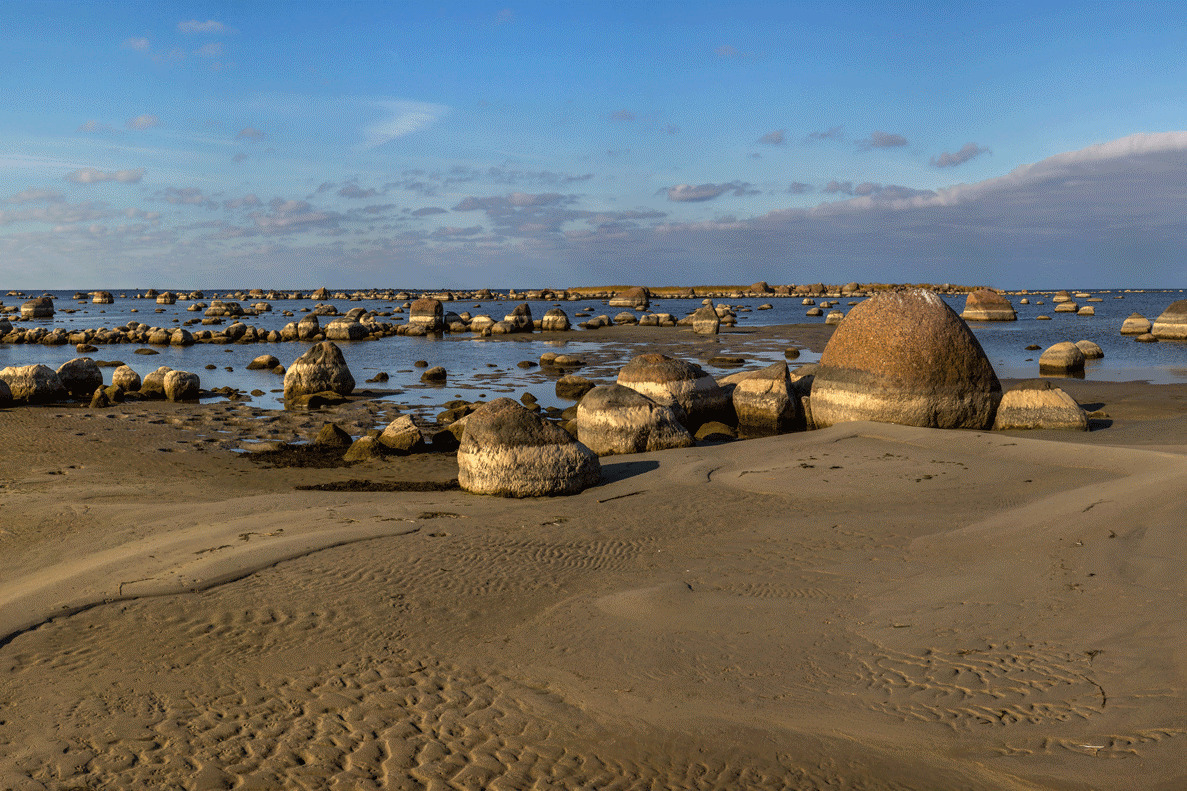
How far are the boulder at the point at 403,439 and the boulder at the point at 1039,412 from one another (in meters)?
10.8

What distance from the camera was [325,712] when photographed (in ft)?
16.3

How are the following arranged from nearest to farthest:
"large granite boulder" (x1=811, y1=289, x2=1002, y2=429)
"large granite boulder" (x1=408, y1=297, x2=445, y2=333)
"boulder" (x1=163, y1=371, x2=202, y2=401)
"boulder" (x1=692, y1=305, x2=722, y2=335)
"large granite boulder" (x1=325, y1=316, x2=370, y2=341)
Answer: "large granite boulder" (x1=811, y1=289, x2=1002, y2=429) → "boulder" (x1=163, y1=371, x2=202, y2=401) → "large granite boulder" (x1=325, y1=316, x2=370, y2=341) → "boulder" (x1=692, y1=305, x2=722, y2=335) → "large granite boulder" (x1=408, y1=297, x2=445, y2=333)

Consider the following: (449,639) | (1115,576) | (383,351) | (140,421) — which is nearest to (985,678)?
(1115,576)

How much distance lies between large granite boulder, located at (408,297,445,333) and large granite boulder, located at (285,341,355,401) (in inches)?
1255

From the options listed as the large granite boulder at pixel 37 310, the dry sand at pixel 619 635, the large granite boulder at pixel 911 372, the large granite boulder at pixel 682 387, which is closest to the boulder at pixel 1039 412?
the large granite boulder at pixel 911 372

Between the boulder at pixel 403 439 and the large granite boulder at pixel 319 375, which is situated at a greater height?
the large granite boulder at pixel 319 375

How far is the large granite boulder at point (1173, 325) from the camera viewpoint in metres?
40.5

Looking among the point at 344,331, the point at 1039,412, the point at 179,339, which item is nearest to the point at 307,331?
the point at 344,331

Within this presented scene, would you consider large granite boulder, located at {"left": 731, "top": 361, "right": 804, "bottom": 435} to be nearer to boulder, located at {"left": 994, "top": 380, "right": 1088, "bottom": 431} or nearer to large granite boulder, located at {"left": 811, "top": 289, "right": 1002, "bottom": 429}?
large granite boulder, located at {"left": 811, "top": 289, "right": 1002, "bottom": 429}

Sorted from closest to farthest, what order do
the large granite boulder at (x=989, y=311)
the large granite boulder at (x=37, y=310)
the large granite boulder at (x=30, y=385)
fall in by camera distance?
1. the large granite boulder at (x=30, y=385)
2. the large granite boulder at (x=989, y=311)
3. the large granite boulder at (x=37, y=310)

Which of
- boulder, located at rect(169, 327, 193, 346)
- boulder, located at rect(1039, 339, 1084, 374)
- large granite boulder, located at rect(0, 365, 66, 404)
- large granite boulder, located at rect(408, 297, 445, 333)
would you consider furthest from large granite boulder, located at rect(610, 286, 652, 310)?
large granite boulder, located at rect(0, 365, 66, 404)

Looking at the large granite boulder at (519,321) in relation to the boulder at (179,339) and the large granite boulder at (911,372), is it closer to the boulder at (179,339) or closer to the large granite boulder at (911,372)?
the boulder at (179,339)

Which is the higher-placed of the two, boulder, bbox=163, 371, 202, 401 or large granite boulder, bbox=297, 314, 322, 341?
large granite boulder, bbox=297, 314, 322, 341

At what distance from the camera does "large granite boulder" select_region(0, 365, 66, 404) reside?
21188 millimetres
